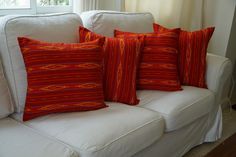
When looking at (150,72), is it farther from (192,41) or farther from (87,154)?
(87,154)

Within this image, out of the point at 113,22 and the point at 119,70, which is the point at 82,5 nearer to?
the point at 113,22

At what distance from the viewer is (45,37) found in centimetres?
163

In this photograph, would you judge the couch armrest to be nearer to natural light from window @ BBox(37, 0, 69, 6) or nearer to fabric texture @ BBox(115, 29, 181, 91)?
fabric texture @ BBox(115, 29, 181, 91)

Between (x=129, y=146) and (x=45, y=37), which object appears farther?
(x=45, y=37)

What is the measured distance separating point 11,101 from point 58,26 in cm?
52

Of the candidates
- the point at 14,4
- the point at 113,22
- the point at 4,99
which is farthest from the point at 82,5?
the point at 4,99

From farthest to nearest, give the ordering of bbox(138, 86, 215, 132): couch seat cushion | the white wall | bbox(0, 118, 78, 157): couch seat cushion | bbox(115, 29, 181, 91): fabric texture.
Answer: the white wall → bbox(115, 29, 181, 91): fabric texture → bbox(138, 86, 215, 132): couch seat cushion → bbox(0, 118, 78, 157): couch seat cushion

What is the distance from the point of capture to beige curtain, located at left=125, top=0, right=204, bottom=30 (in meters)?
Result: 2.78

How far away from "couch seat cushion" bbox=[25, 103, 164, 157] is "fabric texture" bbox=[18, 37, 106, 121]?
54 millimetres

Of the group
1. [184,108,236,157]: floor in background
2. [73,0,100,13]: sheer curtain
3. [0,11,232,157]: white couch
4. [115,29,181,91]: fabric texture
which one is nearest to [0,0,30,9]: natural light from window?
[73,0,100,13]: sheer curtain

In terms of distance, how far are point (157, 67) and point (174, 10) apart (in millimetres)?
1062

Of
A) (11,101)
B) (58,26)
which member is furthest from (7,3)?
(11,101)

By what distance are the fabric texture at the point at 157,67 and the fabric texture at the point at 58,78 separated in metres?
0.48

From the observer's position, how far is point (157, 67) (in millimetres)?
1932
